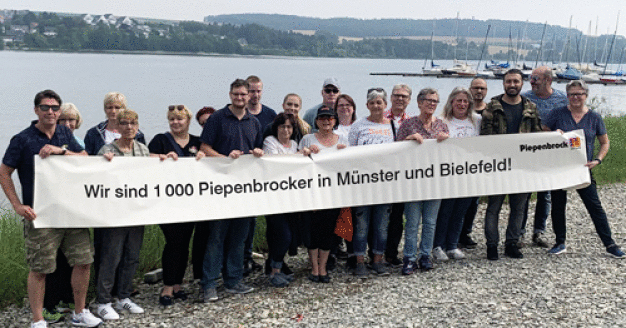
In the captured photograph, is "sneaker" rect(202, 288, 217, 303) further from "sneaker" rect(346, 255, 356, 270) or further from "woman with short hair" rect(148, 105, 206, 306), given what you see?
"sneaker" rect(346, 255, 356, 270)

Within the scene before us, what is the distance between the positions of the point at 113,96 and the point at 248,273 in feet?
8.46

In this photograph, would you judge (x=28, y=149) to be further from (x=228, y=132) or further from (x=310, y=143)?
(x=310, y=143)

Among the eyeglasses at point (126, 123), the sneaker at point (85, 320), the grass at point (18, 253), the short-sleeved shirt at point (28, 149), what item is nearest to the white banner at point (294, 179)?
the short-sleeved shirt at point (28, 149)

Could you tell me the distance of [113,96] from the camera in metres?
6.96

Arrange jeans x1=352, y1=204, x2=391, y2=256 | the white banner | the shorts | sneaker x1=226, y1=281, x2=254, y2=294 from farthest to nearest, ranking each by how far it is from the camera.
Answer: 1. jeans x1=352, y1=204, x2=391, y2=256
2. sneaker x1=226, y1=281, x2=254, y2=294
3. the white banner
4. the shorts

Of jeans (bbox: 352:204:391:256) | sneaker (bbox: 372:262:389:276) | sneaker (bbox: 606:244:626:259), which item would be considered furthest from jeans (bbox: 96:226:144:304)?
sneaker (bbox: 606:244:626:259)

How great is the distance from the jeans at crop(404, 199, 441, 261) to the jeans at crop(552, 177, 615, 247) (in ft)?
5.51

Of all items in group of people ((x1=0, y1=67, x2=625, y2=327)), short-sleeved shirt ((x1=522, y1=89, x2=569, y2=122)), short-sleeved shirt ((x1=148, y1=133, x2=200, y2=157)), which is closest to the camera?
group of people ((x1=0, y1=67, x2=625, y2=327))

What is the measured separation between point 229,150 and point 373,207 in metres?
1.77

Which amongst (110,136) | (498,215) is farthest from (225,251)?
(498,215)

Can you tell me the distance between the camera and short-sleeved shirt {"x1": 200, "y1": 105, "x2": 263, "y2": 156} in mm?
6699

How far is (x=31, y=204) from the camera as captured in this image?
597 cm

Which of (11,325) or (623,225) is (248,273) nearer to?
(11,325)

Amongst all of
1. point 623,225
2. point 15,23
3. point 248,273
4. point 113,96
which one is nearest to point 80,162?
point 113,96
